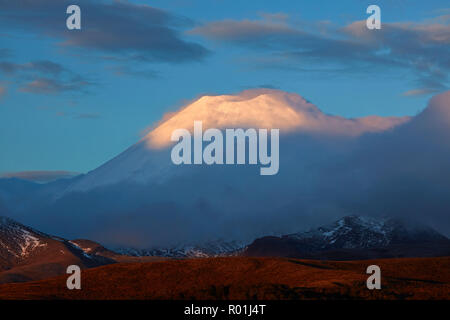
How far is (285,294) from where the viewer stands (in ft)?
374

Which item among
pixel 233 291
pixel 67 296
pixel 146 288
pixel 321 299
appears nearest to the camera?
pixel 321 299

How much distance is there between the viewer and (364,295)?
11175 cm

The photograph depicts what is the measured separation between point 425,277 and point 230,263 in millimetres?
36415

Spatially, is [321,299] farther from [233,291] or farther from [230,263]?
[230,263]
